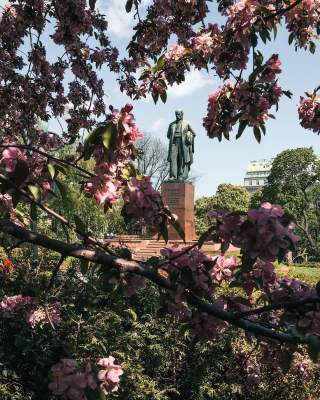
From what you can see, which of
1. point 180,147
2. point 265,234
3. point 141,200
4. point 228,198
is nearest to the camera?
point 265,234

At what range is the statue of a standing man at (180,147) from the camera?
67.0ft

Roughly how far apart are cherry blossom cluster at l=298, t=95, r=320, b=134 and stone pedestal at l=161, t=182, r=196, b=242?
15789 millimetres

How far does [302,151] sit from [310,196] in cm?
405

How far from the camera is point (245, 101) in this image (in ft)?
9.22

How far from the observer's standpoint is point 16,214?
10.4 feet

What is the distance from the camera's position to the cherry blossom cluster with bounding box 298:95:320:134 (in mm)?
3617

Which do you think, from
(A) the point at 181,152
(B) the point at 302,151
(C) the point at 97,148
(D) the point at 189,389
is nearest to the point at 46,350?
(D) the point at 189,389

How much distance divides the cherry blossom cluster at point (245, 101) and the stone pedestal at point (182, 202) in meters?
16.3

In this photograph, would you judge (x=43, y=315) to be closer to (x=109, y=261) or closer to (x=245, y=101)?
(x=109, y=261)

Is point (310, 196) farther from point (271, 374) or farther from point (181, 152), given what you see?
point (271, 374)

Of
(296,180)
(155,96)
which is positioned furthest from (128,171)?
(296,180)

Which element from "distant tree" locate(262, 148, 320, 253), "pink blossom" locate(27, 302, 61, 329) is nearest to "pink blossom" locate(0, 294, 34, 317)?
"pink blossom" locate(27, 302, 61, 329)


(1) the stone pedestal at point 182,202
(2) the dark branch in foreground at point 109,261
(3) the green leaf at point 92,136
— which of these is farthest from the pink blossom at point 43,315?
(1) the stone pedestal at point 182,202

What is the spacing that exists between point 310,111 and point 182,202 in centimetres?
1627
